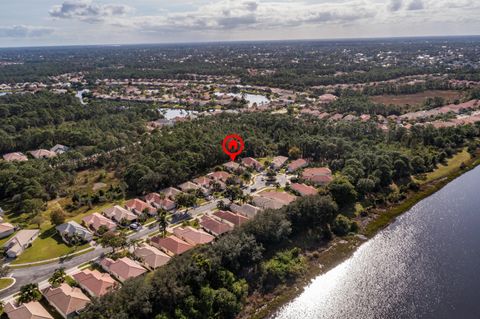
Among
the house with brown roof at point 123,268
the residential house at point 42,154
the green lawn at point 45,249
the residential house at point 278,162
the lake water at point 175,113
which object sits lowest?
the green lawn at point 45,249

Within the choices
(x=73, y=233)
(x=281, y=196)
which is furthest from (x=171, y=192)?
(x=281, y=196)

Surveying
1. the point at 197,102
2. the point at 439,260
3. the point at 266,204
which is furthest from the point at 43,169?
the point at 197,102

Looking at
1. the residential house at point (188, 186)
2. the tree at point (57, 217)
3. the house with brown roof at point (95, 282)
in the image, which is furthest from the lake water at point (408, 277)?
the tree at point (57, 217)

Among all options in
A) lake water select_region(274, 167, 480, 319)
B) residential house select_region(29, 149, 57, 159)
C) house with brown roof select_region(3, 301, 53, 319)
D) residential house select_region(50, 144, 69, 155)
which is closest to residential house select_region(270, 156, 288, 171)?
lake water select_region(274, 167, 480, 319)

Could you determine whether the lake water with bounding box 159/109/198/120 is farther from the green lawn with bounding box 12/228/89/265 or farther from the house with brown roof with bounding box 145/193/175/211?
the green lawn with bounding box 12/228/89/265

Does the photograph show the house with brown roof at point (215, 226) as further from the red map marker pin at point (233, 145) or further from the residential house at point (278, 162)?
the red map marker pin at point (233, 145)

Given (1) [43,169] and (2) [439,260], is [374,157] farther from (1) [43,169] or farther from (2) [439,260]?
(1) [43,169]

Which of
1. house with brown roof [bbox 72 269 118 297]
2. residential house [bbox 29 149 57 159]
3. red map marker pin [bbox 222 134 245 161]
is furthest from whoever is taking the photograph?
residential house [bbox 29 149 57 159]
